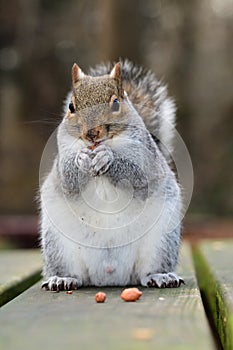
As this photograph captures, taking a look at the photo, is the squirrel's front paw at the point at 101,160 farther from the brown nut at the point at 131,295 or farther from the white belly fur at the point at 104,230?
the brown nut at the point at 131,295

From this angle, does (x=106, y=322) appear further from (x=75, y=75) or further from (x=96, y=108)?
(x=75, y=75)

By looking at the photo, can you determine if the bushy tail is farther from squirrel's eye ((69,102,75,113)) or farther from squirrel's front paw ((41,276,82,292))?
squirrel's front paw ((41,276,82,292))

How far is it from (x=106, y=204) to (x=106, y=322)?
0.61 m

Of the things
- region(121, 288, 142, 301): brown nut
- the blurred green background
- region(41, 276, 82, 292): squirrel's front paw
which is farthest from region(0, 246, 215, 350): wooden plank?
the blurred green background

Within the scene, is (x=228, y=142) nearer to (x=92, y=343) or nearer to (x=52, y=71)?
(x=52, y=71)

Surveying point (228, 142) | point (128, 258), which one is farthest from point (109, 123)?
point (228, 142)

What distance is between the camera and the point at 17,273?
1962mm

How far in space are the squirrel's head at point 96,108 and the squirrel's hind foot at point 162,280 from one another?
0.36m

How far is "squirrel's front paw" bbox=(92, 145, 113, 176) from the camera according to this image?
5.45 ft

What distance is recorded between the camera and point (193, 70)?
10.2m

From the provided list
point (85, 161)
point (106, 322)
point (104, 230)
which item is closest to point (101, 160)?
point (85, 161)

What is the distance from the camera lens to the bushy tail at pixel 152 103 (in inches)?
87.0

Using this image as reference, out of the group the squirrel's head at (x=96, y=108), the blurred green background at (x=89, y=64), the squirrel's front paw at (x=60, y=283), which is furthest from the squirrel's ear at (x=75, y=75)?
the blurred green background at (x=89, y=64)

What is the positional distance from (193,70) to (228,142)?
1430 millimetres
